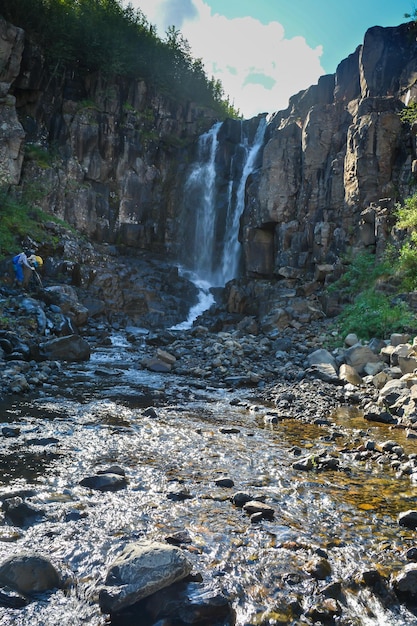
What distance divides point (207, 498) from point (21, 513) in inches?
68.6

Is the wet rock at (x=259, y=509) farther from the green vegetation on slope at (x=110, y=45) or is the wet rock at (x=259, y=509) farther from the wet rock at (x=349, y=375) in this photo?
the green vegetation on slope at (x=110, y=45)

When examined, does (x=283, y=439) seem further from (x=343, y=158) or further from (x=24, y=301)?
(x=343, y=158)

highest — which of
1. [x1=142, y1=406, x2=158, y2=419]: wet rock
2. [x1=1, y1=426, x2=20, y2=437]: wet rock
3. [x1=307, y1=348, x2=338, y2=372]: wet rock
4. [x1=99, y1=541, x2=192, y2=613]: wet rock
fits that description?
[x1=307, y1=348, x2=338, y2=372]: wet rock

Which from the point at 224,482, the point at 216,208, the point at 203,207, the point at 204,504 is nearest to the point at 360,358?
the point at 224,482

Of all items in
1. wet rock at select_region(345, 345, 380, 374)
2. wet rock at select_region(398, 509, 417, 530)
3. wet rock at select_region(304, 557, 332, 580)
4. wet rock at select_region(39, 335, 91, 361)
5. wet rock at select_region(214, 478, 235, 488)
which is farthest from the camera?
wet rock at select_region(39, 335, 91, 361)

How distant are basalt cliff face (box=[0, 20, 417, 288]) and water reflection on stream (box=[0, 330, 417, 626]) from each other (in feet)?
47.1

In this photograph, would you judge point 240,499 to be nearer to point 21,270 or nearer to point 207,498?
Result: point 207,498

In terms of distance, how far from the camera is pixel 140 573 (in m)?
2.70

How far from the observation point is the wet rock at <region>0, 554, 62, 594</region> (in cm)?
269

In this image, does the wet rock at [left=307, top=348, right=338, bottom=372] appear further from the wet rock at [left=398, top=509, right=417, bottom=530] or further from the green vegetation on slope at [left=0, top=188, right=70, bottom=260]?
the green vegetation on slope at [left=0, top=188, right=70, bottom=260]

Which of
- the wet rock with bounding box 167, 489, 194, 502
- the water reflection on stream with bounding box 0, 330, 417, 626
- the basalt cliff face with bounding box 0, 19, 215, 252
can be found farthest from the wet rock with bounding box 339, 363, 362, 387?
the basalt cliff face with bounding box 0, 19, 215, 252

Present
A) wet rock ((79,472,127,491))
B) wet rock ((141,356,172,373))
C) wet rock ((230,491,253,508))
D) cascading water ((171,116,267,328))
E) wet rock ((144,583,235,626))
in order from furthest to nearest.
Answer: cascading water ((171,116,267,328)) → wet rock ((141,356,172,373)) → wet rock ((79,472,127,491)) → wet rock ((230,491,253,508)) → wet rock ((144,583,235,626))

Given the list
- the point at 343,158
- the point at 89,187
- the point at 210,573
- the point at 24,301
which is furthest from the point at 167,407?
the point at 89,187

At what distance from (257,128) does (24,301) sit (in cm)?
2254
